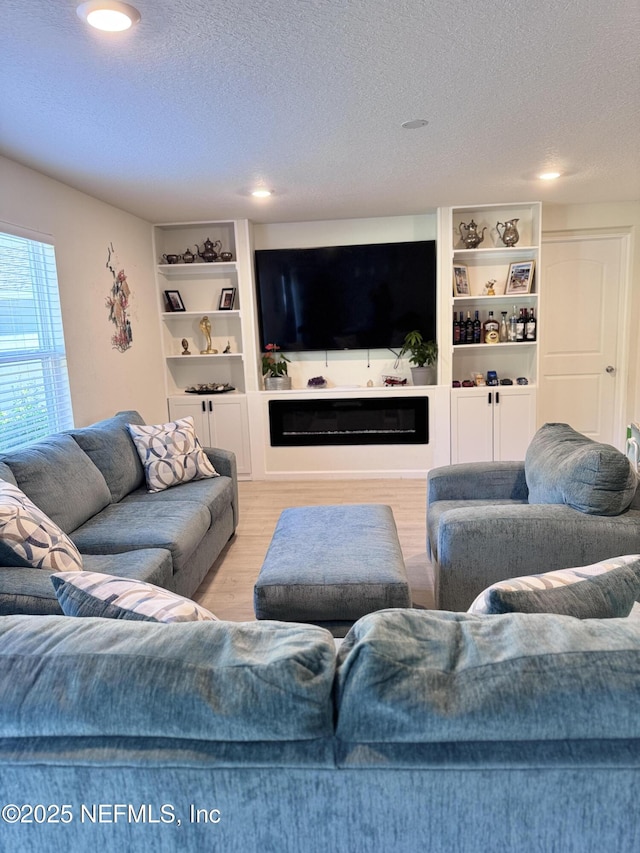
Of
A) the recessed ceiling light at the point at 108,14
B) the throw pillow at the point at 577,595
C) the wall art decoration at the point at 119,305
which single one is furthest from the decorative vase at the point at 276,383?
the throw pillow at the point at 577,595

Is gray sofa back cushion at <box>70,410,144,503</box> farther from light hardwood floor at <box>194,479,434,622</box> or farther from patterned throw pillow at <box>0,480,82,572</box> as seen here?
patterned throw pillow at <box>0,480,82,572</box>

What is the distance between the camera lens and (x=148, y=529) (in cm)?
275

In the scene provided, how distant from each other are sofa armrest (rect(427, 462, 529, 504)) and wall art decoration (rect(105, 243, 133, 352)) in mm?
2710

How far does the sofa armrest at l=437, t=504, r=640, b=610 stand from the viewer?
7.31 ft

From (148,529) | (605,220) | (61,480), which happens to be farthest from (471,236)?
(61,480)

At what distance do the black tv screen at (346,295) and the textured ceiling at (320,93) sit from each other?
4.22 feet

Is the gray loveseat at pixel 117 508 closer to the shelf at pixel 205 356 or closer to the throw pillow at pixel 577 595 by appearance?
the throw pillow at pixel 577 595

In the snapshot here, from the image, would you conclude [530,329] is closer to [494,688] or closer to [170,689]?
[494,688]

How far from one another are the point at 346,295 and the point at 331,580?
361 centimetres

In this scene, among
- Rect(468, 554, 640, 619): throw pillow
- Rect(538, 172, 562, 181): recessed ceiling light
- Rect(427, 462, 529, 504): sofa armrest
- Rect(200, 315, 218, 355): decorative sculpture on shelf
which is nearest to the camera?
Rect(468, 554, 640, 619): throw pillow

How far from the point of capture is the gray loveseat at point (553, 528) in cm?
222

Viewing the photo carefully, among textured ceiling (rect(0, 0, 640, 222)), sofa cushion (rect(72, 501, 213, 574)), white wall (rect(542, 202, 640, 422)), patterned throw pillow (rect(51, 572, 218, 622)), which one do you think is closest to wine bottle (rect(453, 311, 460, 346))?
white wall (rect(542, 202, 640, 422))

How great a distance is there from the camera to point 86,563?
93.4 inches

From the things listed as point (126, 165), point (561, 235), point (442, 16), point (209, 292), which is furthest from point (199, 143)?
point (561, 235)
